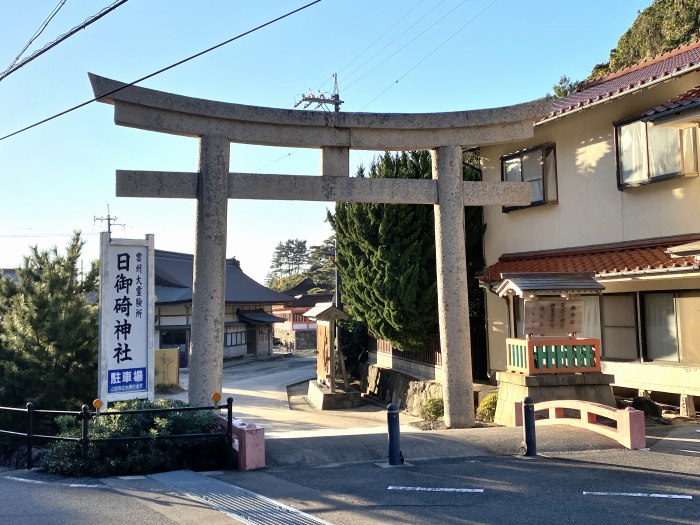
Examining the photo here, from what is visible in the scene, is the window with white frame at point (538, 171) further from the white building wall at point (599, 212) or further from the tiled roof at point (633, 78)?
the tiled roof at point (633, 78)

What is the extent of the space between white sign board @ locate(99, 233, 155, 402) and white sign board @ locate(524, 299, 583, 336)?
690cm

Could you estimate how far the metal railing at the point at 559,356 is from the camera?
37.7ft

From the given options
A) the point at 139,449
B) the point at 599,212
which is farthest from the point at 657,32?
the point at 139,449

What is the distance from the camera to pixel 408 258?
1639 cm

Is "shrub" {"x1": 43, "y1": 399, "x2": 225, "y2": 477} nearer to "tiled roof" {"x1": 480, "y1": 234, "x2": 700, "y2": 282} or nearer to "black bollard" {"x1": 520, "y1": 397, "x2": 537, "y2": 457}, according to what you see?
"black bollard" {"x1": 520, "y1": 397, "x2": 537, "y2": 457}

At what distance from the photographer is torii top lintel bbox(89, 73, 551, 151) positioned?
→ 1111 centimetres

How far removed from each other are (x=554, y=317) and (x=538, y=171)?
5.20 metres

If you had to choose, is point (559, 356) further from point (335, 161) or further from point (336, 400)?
point (336, 400)

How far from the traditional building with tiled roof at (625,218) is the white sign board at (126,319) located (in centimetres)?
832

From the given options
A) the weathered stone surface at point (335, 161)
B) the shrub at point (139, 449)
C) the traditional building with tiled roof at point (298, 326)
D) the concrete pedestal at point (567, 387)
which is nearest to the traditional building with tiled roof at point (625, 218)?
the concrete pedestal at point (567, 387)

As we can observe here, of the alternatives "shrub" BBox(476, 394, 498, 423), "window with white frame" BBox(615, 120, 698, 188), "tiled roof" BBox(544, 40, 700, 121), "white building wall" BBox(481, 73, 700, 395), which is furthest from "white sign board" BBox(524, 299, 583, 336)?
"tiled roof" BBox(544, 40, 700, 121)

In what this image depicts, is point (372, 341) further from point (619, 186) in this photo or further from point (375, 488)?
point (375, 488)

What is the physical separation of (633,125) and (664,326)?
4367 mm

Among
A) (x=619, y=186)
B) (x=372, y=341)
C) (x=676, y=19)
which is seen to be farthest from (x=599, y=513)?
(x=676, y=19)
